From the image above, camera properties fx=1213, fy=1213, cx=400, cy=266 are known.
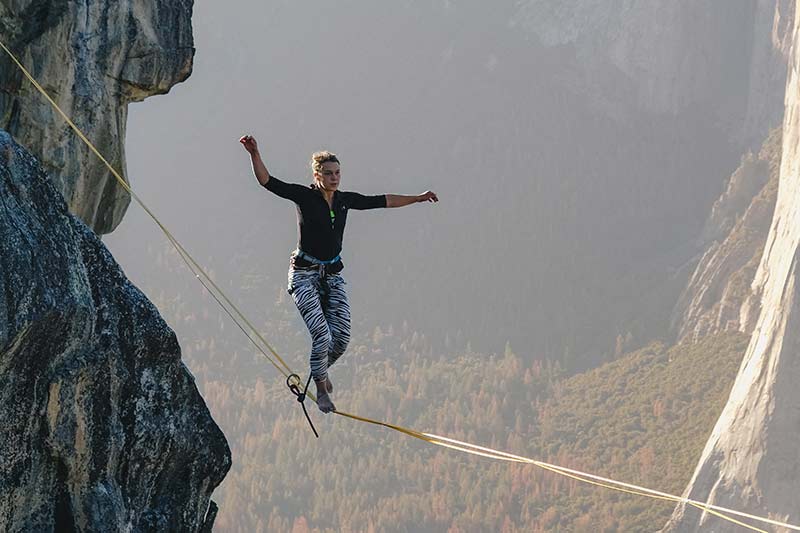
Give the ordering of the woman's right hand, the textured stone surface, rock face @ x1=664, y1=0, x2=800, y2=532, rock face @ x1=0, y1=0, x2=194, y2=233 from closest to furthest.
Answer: the woman's right hand → rock face @ x1=0, y1=0, x2=194, y2=233 → rock face @ x1=664, y1=0, x2=800, y2=532 → the textured stone surface

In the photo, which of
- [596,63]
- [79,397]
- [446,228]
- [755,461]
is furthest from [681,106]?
[79,397]

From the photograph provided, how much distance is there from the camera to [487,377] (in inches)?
5059

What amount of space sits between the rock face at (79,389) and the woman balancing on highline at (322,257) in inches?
63.3

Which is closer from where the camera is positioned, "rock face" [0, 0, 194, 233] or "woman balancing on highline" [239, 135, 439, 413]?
"woman balancing on highline" [239, 135, 439, 413]

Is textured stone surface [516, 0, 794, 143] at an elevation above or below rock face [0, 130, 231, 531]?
above

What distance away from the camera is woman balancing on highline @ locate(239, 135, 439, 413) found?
468 inches

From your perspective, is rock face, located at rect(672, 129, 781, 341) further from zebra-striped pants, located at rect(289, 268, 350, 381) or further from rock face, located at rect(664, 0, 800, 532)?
zebra-striped pants, located at rect(289, 268, 350, 381)

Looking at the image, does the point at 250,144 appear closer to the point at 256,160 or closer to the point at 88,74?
the point at 256,160

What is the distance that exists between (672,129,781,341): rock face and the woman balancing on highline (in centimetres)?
7609

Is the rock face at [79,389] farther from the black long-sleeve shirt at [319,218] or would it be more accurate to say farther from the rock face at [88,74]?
the rock face at [88,74]

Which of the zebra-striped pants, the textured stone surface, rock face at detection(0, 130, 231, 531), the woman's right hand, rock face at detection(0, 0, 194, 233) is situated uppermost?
the textured stone surface

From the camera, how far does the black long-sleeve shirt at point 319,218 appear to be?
11867mm

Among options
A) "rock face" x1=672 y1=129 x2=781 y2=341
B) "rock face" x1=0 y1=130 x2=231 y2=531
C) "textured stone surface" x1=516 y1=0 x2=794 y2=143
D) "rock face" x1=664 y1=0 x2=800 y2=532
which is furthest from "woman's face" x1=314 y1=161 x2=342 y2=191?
"textured stone surface" x1=516 y1=0 x2=794 y2=143

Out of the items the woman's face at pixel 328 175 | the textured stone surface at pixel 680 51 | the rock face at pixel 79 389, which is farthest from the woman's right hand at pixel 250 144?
the textured stone surface at pixel 680 51
